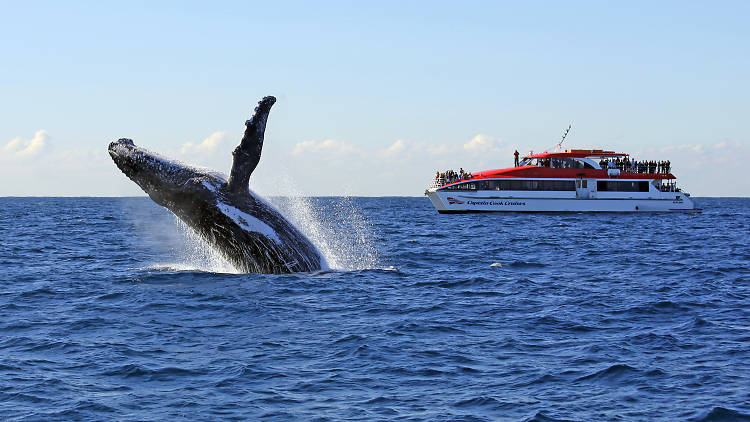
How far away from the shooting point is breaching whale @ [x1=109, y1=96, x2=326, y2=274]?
45.5 ft

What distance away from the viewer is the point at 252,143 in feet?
42.8

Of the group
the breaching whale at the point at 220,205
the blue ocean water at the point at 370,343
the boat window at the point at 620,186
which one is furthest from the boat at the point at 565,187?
the breaching whale at the point at 220,205

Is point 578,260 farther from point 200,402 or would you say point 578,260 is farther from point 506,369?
point 200,402

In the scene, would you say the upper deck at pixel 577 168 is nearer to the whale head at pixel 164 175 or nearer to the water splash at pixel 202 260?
the water splash at pixel 202 260

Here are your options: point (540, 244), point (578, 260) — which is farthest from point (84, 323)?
point (540, 244)

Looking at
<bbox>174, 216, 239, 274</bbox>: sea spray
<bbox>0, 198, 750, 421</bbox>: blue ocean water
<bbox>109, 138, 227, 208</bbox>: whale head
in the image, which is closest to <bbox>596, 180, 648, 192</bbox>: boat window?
<bbox>0, 198, 750, 421</bbox>: blue ocean water

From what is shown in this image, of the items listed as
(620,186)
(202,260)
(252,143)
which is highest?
(620,186)

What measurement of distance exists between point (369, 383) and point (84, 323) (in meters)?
5.44

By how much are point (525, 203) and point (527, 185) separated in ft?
4.58

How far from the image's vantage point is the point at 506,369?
9.31 meters

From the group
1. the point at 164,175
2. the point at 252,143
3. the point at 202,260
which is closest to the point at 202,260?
the point at 202,260

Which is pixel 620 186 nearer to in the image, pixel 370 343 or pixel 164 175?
pixel 164 175

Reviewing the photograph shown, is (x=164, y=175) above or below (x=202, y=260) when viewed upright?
above

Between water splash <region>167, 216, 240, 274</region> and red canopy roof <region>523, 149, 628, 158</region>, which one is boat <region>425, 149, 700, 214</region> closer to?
red canopy roof <region>523, 149, 628, 158</region>
